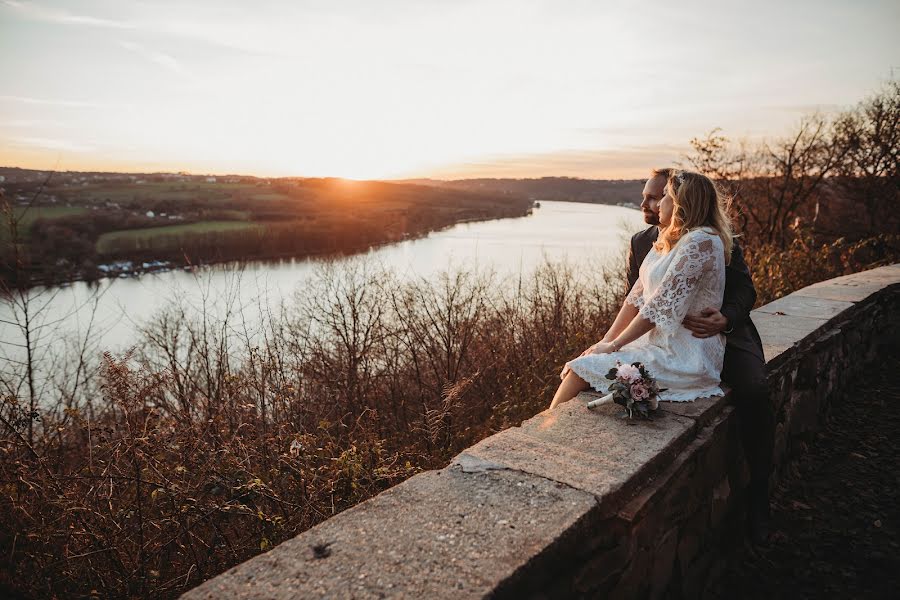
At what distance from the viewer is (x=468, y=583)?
1245 millimetres

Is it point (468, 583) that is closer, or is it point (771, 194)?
point (468, 583)

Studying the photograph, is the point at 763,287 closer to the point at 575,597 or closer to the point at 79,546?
the point at 575,597

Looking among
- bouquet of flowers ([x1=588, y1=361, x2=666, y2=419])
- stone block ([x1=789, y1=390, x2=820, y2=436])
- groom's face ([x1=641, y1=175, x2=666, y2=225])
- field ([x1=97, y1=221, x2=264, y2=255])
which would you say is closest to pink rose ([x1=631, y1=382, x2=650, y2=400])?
bouquet of flowers ([x1=588, y1=361, x2=666, y2=419])

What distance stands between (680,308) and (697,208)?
21.1 inches

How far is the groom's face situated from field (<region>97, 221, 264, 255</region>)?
26391 millimetres

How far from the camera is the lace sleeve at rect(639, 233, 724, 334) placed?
99.0 inches

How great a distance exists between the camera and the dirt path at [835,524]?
87.6 inches

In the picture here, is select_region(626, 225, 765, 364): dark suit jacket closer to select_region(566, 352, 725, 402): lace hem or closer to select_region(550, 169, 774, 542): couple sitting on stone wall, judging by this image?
select_region(550, 169, 774, 542): couple sitting on stone wall

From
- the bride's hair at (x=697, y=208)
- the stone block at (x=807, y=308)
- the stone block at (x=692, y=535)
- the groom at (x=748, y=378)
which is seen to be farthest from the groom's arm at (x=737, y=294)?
the stone block at (x=807, y=308)

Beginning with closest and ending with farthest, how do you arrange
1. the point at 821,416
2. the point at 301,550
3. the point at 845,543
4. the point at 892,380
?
the point at 301,550, the point at 845,543, the point at 821,416, the point at 892,380

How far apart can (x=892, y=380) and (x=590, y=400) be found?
3.65m

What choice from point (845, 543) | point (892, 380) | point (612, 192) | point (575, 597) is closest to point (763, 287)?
point (892, 380)

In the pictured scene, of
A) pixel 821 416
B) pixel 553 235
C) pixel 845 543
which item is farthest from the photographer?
pixel 553 235

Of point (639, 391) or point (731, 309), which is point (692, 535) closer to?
point (639, 391)
